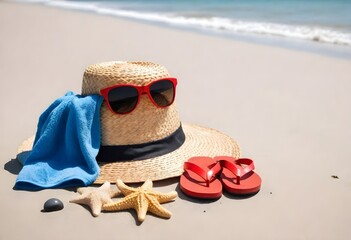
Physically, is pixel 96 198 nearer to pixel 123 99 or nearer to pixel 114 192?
pixel 114 192

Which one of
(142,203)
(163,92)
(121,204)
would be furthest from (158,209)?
(163,92)

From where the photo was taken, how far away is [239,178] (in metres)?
3.19

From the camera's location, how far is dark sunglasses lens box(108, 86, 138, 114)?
333 cm

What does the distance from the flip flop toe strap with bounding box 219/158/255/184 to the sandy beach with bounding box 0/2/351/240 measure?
19cm

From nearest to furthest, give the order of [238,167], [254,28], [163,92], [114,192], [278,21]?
[114,192] → [238,167] → [163,92] → [254,28] → [278,21]

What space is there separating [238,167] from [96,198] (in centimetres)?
102

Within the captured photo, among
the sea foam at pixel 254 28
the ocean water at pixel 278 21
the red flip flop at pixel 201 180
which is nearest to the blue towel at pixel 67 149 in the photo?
the red flip flop at pixel 201 180

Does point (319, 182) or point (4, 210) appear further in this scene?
point (319, 182)

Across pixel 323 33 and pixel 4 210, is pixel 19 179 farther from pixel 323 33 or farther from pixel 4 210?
pixel 323 33

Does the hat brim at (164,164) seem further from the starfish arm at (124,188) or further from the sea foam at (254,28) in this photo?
the sea foam at (254,28)

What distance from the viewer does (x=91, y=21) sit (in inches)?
502

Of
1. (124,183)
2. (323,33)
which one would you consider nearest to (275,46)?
(323,33)

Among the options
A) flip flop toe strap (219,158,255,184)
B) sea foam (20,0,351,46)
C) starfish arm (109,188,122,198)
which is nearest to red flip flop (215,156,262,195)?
flip flop toe strap (219,158,255,184)

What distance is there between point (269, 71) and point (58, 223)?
16.0 feet
